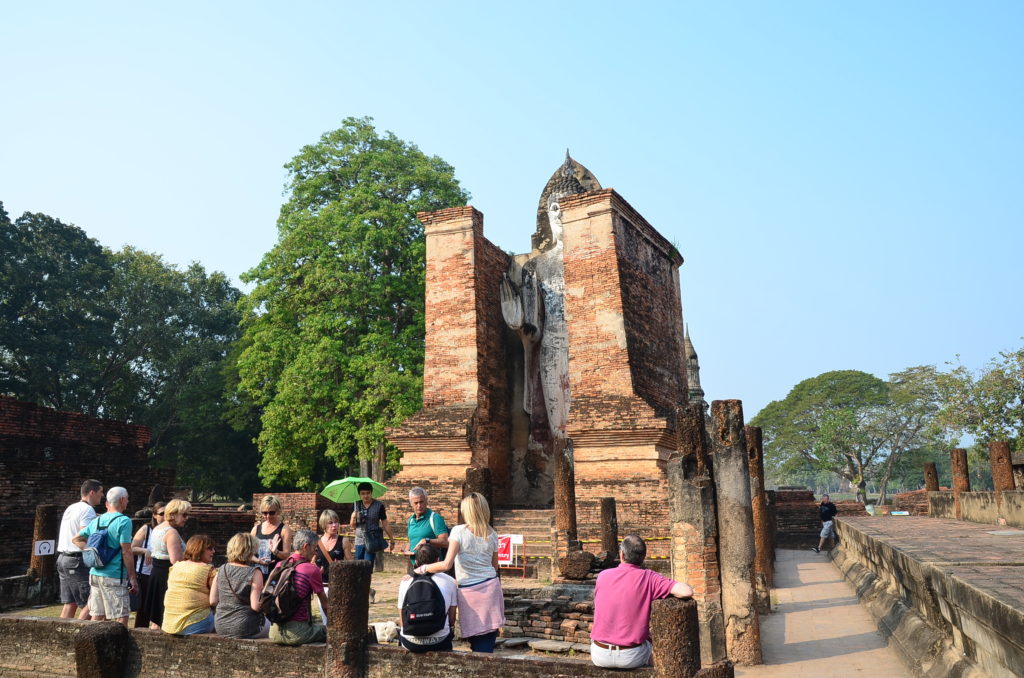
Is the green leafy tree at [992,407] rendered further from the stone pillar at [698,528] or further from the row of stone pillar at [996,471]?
the stone pillar at [698,528]

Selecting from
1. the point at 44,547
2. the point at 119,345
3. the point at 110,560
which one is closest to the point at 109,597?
the point at 110,560

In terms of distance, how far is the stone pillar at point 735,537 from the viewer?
6586mm

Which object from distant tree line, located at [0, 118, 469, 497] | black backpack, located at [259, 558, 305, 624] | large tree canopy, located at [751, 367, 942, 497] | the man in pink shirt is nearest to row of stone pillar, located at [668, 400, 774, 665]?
the man in pink shirt

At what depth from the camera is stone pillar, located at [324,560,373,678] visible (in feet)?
16.1

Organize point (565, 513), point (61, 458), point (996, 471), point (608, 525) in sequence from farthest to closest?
point (61, 458) < point (996, 471) < point (565, 513) < point (608, 525)

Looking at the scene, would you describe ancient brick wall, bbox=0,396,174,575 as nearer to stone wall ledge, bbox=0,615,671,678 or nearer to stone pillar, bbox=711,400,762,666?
stone wall ledge, bbox=0,615,671,678

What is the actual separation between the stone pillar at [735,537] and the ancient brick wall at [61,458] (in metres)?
13.3

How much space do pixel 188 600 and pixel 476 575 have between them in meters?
2.16

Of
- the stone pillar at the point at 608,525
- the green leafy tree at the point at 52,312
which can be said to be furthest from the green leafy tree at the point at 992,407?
the green leafy tree at the point at 52,312

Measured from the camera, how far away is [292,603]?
16.6 ft

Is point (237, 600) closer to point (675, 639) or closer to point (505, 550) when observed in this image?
point (675, 639)

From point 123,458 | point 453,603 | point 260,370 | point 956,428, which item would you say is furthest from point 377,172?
point 956,428

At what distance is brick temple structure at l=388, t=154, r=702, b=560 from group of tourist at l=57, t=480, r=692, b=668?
6.64m

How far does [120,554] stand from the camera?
645cm
